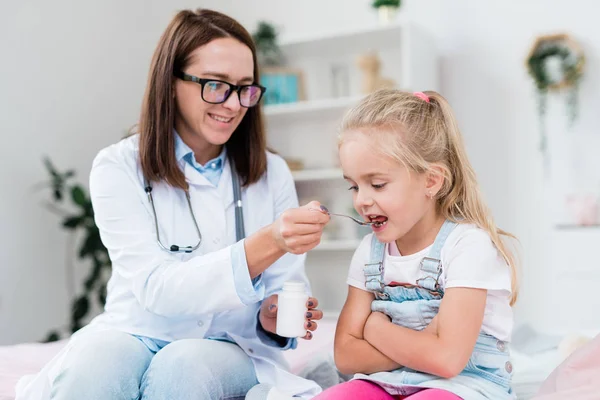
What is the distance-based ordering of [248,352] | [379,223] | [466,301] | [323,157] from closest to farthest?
[466,301] < [379,223] < [248,352] < [323,157]

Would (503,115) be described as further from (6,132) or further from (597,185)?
(6,132)

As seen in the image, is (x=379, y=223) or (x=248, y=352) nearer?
(x=379, y=223)

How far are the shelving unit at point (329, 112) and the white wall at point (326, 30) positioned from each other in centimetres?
23

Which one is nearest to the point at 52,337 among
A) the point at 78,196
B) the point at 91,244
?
the point at 91,244

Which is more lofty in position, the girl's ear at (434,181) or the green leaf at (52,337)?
the girl's ear at (434,181)

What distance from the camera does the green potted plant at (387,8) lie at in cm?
362

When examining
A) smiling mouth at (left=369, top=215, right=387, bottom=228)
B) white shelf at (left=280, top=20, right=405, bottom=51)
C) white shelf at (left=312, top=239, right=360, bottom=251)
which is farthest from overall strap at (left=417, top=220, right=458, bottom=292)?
white shelf at (left=280, top=20, right=405, bottom=51)

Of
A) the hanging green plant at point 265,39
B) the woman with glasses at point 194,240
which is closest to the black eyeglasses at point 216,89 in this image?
the woman with glasses at point 194,240

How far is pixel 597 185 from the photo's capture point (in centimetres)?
341

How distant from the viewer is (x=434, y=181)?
1369 millimetres

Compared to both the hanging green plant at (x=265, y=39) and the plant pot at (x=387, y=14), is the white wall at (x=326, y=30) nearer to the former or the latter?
the plant pot at (x=387, y=14)

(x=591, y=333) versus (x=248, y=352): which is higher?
(x=248, y=352)

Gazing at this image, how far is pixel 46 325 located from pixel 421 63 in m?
2.41

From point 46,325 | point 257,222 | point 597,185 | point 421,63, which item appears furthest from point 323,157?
point 257,222
